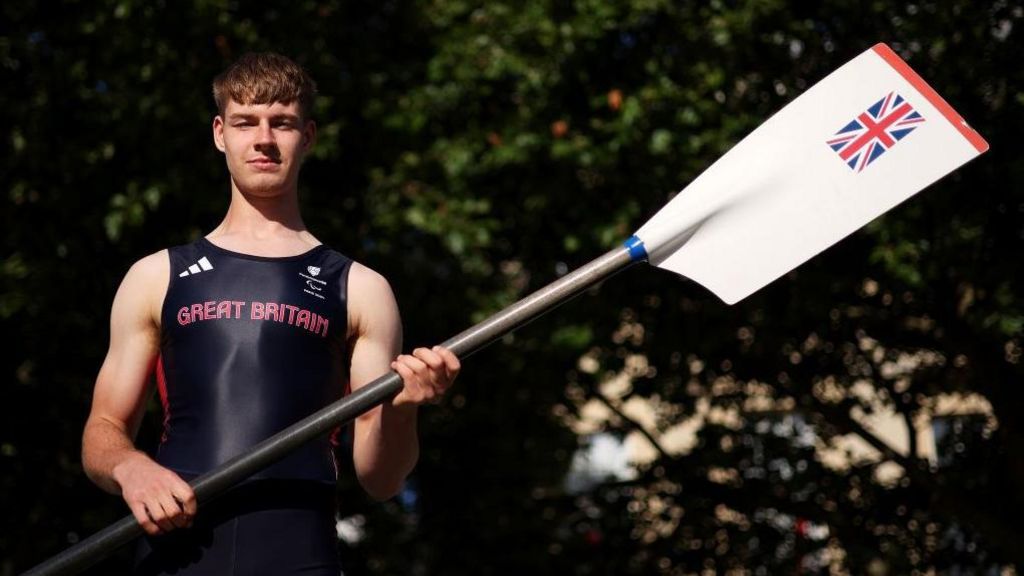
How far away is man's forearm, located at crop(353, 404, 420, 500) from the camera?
9.93ft

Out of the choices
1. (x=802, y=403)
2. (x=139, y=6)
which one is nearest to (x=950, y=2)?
(x=802, y=403)

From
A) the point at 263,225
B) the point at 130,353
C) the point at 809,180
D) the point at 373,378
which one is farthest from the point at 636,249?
the point at 130,353

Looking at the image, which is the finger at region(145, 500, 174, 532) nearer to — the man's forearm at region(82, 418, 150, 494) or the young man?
the young man

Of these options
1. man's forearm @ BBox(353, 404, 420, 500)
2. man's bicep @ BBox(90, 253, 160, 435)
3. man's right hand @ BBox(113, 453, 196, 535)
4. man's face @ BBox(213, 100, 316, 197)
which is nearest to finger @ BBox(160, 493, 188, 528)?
man's right hand @ BBox(113, 453, 196, 535)

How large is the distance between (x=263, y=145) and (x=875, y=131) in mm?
1541

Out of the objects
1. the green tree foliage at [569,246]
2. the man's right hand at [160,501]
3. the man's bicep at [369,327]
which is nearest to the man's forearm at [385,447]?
the man's bicep at [369,327]

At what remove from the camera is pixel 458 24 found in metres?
8.65

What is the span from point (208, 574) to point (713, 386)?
22.2ft

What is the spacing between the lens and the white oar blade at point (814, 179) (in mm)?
3240

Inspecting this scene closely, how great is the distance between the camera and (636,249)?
325 centimetres

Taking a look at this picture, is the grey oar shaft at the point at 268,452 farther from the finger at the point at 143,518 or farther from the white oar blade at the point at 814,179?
the white oar blade at the point at 814,179

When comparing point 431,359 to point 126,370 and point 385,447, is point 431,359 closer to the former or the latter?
point 385,447

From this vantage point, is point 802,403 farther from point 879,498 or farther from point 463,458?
point 463,458

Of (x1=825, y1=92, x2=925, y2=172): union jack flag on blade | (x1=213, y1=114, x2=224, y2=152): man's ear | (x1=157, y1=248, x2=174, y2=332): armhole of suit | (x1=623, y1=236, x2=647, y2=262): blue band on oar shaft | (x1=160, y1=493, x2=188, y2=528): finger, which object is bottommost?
(x1=160, y1=493, x2=188, y2=528): finger
